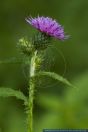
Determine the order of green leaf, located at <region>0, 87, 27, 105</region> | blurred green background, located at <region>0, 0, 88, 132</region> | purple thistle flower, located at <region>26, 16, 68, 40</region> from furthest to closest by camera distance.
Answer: blurred green background, located at <region>0, 0, 88, 132</region> < purple thistle flower, located at <region>26, 16, 68, 40</region> < green leaf, located at <region>0, 87, 27, 105</region>

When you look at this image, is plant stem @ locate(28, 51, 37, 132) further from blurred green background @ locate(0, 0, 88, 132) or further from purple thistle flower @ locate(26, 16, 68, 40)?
blurred green background @ locate(0, 0, 88, 132)

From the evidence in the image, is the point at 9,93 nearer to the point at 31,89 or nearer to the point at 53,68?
the point at 31,89

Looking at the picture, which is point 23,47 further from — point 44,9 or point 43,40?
point 44,9

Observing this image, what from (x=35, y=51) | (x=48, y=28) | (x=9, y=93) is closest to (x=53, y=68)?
(x=48, y=28)

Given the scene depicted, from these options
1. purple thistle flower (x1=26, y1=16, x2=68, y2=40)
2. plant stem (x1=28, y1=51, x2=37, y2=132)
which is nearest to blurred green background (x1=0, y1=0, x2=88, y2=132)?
purple thistle flower (x1=26, y1=16, x2=68, y2=40)

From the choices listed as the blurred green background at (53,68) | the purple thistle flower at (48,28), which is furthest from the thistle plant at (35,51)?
the blurred green background at (53,68)
